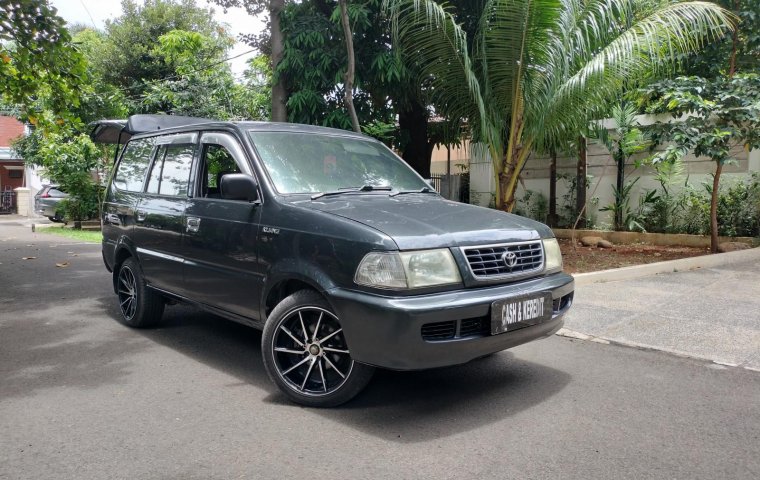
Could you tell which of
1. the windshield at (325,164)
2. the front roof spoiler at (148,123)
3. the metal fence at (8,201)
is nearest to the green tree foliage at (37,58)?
the front roof spoiler at (148,123)

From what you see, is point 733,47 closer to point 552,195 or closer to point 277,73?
point 552,195

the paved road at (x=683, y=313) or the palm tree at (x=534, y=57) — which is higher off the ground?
the palm tree at (x=534, y=57)

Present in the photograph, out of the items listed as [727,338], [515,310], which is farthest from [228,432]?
[727,338]

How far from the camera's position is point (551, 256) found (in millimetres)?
4047

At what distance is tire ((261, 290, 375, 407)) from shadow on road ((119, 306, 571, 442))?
0.11 m

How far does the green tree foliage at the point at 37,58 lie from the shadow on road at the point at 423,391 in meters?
5.42

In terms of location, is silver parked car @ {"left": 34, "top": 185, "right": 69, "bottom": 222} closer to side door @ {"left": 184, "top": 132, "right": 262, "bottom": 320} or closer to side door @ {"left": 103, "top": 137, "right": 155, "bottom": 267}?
side door @ {"left": 103, "top": 137, "right": 155, "bottom": 267}

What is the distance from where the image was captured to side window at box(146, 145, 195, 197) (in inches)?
194

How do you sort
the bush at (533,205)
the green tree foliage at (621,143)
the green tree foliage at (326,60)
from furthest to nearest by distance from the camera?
the bush at (533,205) < the green tree foliage at (621,143) < the green tree foliage at (326,60)

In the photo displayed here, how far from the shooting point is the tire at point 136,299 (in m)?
5.40

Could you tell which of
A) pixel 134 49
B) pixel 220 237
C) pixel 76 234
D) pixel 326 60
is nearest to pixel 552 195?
pixel 326 60

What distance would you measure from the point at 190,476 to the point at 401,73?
863 centimetres

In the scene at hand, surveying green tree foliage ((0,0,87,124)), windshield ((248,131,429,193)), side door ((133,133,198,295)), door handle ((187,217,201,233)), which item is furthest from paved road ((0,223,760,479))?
green tree foliage ((0,0,87,124))

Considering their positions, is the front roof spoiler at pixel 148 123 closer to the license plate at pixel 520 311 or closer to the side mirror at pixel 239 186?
the side mirror at pixel 239 186
